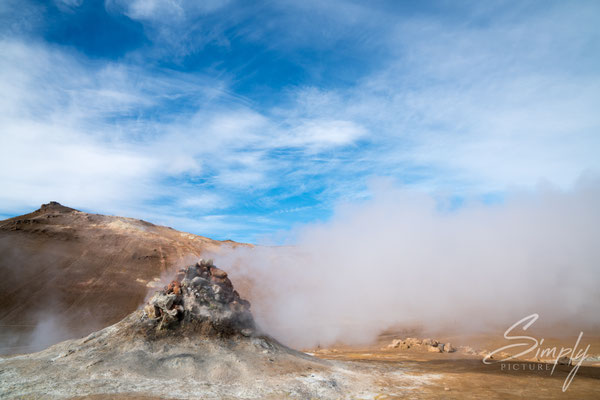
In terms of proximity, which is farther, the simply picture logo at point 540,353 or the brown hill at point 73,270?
the brown hill at point 73,270

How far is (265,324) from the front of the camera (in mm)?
24719

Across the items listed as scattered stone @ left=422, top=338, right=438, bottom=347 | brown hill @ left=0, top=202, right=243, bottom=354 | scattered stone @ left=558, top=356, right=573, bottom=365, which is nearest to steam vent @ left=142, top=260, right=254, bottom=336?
scattered stone @ left=422, top=338, right=438, bottom=347

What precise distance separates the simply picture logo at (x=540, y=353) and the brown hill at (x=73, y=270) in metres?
22.4

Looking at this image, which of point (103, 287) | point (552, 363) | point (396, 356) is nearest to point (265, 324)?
point (396, 356)

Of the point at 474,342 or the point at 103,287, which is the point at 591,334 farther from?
the point at 103,287

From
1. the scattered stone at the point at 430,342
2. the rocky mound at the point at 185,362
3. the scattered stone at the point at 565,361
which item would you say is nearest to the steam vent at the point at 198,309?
the rocky mound at the point at 185,362

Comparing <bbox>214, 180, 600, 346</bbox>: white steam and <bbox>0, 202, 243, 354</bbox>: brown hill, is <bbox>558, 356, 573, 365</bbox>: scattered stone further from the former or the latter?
<bbox>0, 202, 243, 354</bbox>: brown hill

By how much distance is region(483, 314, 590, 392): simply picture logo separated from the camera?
11735 mm

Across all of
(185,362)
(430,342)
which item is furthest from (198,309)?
(430,342)

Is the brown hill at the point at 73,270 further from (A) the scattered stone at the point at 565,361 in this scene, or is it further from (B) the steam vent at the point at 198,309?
(A) the scattered stone at the point at 565,361

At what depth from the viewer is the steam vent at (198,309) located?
446 inches

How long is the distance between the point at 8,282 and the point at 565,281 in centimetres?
3939

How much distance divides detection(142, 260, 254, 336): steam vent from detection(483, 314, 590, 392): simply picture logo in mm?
9577

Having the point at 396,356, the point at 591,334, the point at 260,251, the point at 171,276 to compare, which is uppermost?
the point at 260,251
